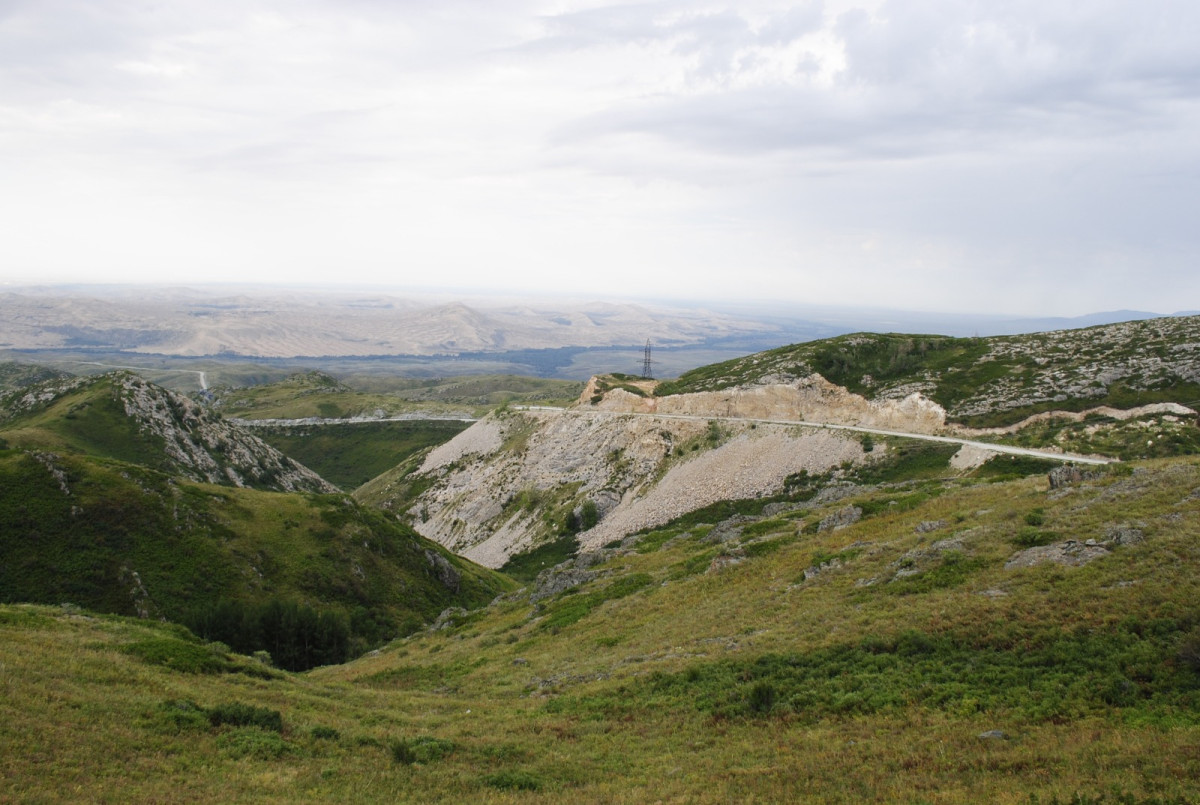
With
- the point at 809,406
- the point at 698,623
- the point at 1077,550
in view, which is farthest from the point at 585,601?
the point at 809,406

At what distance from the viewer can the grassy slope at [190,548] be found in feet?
159

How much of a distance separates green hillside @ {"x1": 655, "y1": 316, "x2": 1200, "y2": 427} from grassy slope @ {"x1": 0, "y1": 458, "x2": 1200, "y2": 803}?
45.8 metres

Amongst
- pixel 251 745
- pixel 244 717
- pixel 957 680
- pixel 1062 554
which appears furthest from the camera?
pixel 1062 554

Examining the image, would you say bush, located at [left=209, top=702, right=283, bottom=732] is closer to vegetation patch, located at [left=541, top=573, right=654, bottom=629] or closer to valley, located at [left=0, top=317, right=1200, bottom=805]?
valley, located at [left=0, top=317, right=1200, bottom=805]

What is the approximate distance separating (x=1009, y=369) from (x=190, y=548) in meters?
98.2

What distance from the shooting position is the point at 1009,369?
266 feet

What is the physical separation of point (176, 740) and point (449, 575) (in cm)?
4959

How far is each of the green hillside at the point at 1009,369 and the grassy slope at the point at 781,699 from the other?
45.8 m

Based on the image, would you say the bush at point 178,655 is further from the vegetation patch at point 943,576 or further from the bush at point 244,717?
the vegetation patch at point 943,576

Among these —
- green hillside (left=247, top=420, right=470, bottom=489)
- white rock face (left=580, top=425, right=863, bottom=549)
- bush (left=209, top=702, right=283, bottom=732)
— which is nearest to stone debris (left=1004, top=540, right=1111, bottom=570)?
bush (left=209, top=702, right=283, bottom=732)

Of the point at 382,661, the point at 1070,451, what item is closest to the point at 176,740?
the point at 382,661

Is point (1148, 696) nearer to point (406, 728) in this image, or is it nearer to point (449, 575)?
point (406, 728)

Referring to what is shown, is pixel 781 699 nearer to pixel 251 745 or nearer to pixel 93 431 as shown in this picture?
pixel 251 745

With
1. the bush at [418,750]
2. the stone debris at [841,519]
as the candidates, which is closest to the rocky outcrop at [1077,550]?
the stone debris at [841,519]
